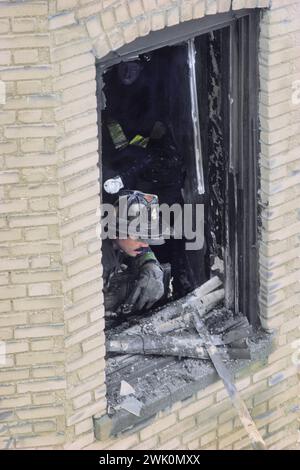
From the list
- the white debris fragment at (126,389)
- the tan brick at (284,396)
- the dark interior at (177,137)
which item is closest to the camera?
the white debris fragment at (126,389)

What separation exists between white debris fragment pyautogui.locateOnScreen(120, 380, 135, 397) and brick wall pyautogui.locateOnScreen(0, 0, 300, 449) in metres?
0.20

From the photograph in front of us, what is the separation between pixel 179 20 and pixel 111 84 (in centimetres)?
195

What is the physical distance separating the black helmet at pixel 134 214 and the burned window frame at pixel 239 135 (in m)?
0.48

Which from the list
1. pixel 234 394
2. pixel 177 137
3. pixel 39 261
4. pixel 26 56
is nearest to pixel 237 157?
pixel 177 137

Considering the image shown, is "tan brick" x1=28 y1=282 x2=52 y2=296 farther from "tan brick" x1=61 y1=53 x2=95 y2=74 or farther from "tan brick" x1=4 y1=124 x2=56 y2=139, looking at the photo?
"tan brick" x1=61 y1=53 x2=95 y2=74

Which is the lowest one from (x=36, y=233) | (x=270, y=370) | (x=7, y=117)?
(x=270, y=370)

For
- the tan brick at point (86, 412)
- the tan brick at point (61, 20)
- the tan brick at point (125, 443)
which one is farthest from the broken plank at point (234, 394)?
the tan brick at point (61, 20)

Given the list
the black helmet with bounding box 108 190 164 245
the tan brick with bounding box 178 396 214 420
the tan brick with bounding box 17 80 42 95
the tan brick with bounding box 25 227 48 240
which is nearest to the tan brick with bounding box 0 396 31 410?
the tan brick with bounding box 25 227 48 240

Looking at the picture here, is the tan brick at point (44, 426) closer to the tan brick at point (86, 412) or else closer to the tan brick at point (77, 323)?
the tan brick at point (86, 412)

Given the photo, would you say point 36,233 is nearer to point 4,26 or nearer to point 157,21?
point 4,26

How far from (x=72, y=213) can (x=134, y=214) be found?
3.87 feet

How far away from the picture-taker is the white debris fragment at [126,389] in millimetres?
6129

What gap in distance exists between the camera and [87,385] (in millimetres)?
5863

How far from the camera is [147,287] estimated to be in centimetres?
666
